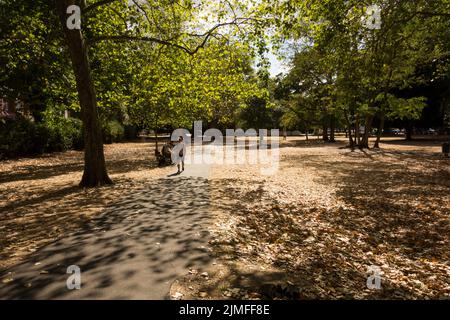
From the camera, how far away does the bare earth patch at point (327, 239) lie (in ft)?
14.7

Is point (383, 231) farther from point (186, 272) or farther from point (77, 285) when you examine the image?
point (77, 285)

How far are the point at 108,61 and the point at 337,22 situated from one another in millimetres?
11234

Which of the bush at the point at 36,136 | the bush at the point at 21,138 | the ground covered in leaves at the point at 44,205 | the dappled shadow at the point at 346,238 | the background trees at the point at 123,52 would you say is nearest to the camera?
the dappled shadow at the point at 346,238

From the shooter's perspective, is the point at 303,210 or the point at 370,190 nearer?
the point at 303,210

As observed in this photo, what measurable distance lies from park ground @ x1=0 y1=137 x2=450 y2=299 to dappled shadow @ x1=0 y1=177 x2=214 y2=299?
212mm

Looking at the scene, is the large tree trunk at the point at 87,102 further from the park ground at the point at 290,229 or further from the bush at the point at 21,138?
the bush at the point at 21,138

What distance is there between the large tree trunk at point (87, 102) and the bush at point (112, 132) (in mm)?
29438

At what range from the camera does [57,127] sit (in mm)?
26906

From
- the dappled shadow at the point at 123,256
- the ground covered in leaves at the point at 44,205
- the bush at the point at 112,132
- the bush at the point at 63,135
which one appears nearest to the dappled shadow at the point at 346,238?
the dappled shadow at the point at 123,256

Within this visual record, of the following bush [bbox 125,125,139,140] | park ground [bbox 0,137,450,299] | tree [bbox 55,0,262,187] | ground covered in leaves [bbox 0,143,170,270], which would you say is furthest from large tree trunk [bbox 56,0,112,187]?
bush [bbox 125,125,139,140]

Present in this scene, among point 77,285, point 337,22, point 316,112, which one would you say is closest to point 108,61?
point 337,22

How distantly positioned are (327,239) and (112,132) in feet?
130

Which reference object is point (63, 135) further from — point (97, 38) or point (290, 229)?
point (290, 229)

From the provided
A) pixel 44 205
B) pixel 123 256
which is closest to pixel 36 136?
pixel 44 205
